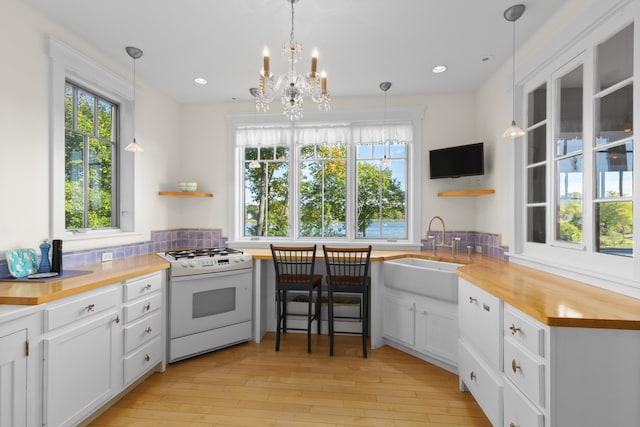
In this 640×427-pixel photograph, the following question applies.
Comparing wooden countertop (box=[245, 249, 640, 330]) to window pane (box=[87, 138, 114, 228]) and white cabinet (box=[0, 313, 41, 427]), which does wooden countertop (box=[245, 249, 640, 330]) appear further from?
window pane (box=[87, 138, 114, 228])

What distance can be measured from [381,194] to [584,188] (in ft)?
6.76

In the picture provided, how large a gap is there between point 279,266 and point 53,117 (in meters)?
2.25

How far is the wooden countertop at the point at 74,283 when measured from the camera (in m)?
1.59

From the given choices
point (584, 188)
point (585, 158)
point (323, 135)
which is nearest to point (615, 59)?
point (585, 158)

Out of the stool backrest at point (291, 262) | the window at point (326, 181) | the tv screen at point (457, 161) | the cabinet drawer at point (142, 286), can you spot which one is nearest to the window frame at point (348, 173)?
the window at point (326, 181)

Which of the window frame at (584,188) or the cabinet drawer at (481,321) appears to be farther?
the cabinet drawer at (481,321)

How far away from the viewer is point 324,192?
12.9ft

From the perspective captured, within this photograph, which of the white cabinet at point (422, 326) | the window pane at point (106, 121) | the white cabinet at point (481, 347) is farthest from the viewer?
the window pane at point (106, 121)

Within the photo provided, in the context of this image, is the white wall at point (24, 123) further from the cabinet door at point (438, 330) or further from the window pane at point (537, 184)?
the window pane at point (537, 184)

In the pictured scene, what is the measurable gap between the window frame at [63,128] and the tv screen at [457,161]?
128 inches

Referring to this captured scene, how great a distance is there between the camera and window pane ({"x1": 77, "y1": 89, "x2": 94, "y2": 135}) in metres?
2.76

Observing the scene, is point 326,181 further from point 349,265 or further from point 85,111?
point 85,111

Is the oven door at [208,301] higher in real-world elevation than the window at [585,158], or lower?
lower

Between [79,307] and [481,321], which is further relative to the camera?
[481,321]
